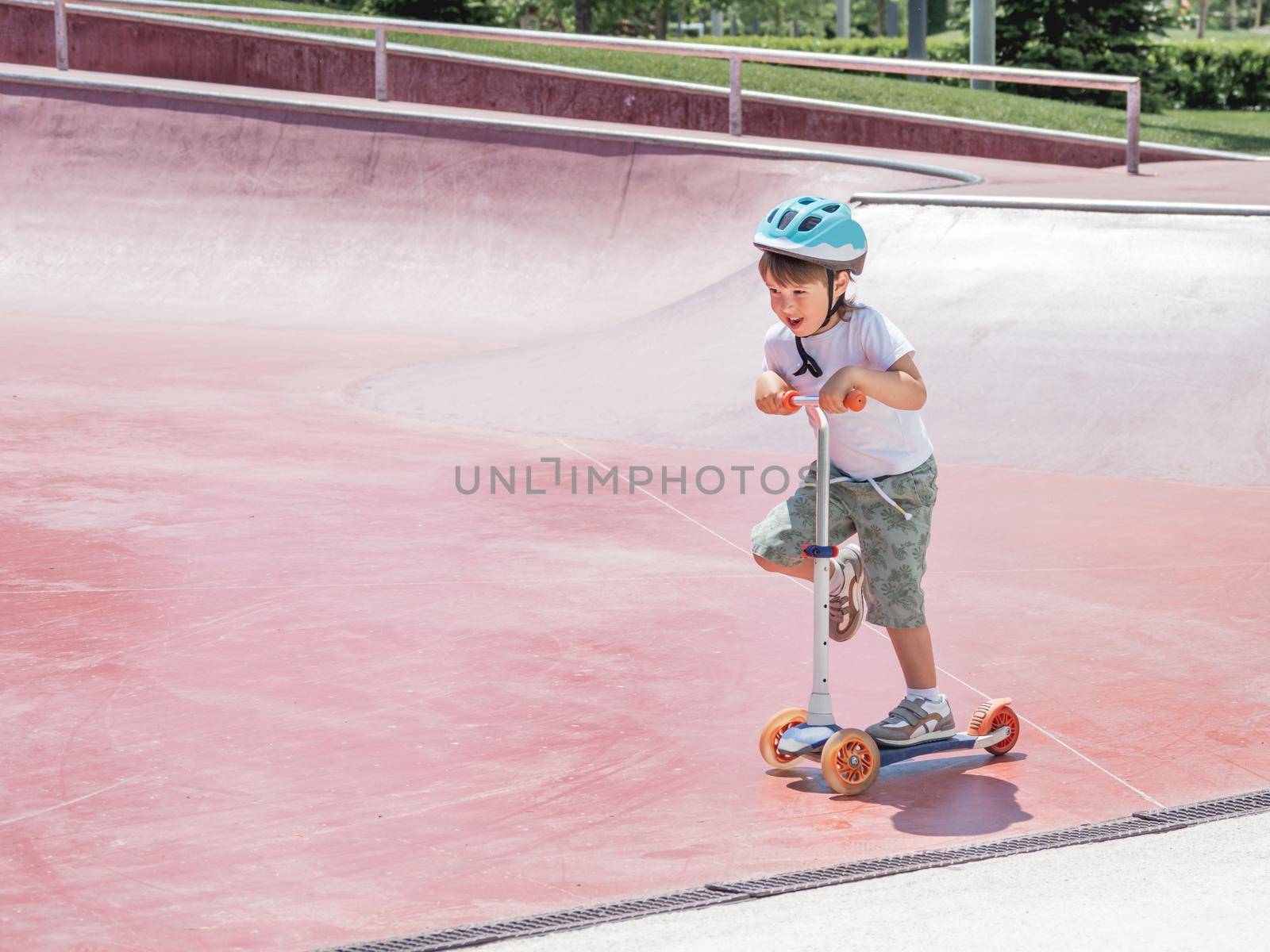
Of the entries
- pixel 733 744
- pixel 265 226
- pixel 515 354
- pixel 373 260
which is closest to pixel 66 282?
pixel 265 226

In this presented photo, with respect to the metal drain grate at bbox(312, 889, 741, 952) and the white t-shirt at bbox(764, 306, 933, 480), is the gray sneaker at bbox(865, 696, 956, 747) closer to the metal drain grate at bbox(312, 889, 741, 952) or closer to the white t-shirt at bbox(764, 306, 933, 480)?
the white t-shirt at bbox(764, 306, 933, 480)

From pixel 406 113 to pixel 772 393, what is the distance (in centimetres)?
1168

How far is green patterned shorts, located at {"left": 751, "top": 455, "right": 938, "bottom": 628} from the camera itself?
4.38 meters

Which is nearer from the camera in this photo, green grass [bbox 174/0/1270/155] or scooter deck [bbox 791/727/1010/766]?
scooter deck [bbox 791/727/1010/766]

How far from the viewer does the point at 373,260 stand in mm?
14414

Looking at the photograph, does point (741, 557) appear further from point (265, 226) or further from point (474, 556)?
point (265, 226)

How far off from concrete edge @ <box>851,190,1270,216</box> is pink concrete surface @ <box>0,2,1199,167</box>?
6152 millimetres

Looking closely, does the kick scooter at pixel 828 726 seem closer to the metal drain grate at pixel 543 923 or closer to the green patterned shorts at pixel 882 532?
the green patterned shorts at pixel 882 532

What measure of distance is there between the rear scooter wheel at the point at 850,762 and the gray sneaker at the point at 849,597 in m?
0.31

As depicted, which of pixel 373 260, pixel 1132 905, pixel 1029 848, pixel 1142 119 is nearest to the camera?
pixel 1132 905

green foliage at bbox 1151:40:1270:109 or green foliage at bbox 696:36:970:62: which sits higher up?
green foliage at bbox 696:36:970:62

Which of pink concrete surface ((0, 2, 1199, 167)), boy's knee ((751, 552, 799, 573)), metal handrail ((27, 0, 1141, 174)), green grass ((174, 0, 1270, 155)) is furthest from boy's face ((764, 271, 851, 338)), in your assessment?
green grass ((174, 0, 1270, 155))

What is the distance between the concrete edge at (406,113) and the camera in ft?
45.9

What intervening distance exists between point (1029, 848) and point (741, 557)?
302 cm
